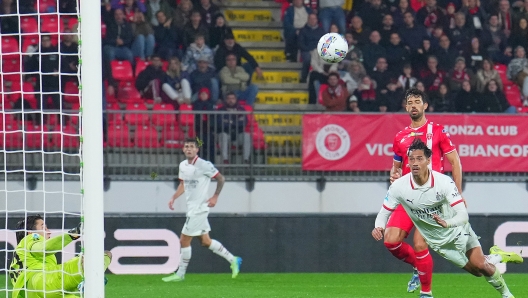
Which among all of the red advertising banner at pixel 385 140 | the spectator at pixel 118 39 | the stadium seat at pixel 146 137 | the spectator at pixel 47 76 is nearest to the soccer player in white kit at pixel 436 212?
the red advertising banner at pixel 385 140

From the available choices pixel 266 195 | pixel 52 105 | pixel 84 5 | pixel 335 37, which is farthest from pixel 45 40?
pixel 84 5

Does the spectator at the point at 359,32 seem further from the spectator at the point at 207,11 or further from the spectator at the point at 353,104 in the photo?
the spectator at the point at 207,11

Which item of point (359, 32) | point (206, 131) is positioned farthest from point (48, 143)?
point (359, 32)

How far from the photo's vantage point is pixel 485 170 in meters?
14.9

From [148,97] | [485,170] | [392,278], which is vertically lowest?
[392,278]

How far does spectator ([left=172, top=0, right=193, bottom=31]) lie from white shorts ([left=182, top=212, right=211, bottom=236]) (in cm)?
571

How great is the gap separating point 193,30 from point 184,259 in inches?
235

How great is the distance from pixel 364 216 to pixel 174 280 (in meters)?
2.83

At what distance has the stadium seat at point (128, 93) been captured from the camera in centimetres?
1651

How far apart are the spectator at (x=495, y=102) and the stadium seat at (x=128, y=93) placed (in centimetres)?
561

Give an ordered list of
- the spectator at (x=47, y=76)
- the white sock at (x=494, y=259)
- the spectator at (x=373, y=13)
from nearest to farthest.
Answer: the white sock at (x=494, y=259) → the spectator at (x=47, y=76) → the spectator at (x=373, y=13)

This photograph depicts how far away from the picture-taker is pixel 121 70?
55.8 ft

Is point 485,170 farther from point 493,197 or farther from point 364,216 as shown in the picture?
point 364,216

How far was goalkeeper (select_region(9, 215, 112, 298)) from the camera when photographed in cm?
825
